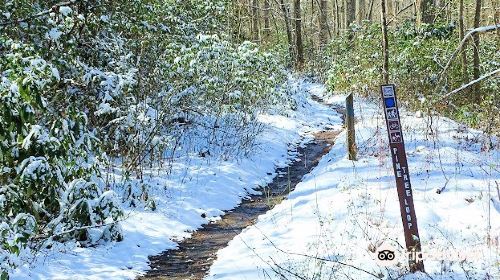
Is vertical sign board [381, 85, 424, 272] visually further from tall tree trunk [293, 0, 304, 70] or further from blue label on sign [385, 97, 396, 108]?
tall tree trunk [293, 0, 304, 70]

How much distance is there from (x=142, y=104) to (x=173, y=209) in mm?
1973

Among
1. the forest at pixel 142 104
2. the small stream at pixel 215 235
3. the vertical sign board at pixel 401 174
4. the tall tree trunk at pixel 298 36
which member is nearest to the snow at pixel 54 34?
the forest at pixel 142 104

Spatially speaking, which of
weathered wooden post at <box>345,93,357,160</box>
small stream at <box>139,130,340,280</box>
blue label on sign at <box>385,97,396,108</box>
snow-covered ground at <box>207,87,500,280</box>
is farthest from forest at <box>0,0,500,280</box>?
blue label on sign at <box>385,97,396,108</box>

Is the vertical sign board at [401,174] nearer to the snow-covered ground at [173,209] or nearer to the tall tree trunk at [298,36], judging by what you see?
the snow-covered ground at [173,209]

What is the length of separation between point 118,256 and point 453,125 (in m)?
7.92

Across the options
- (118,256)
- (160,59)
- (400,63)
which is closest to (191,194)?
(118,256)

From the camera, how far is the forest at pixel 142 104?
484cm

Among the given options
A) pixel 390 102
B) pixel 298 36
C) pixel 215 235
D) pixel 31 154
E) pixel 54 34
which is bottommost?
pixel 215 235

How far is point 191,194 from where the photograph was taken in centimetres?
891

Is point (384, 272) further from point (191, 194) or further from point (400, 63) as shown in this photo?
point (400, 63)

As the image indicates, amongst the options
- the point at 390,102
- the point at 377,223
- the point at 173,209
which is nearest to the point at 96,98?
the point at 173,209

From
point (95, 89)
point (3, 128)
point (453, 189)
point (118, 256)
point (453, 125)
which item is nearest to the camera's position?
point (3, 128)

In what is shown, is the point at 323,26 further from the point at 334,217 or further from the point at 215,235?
the point at 334,217

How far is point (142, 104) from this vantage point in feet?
28.8
